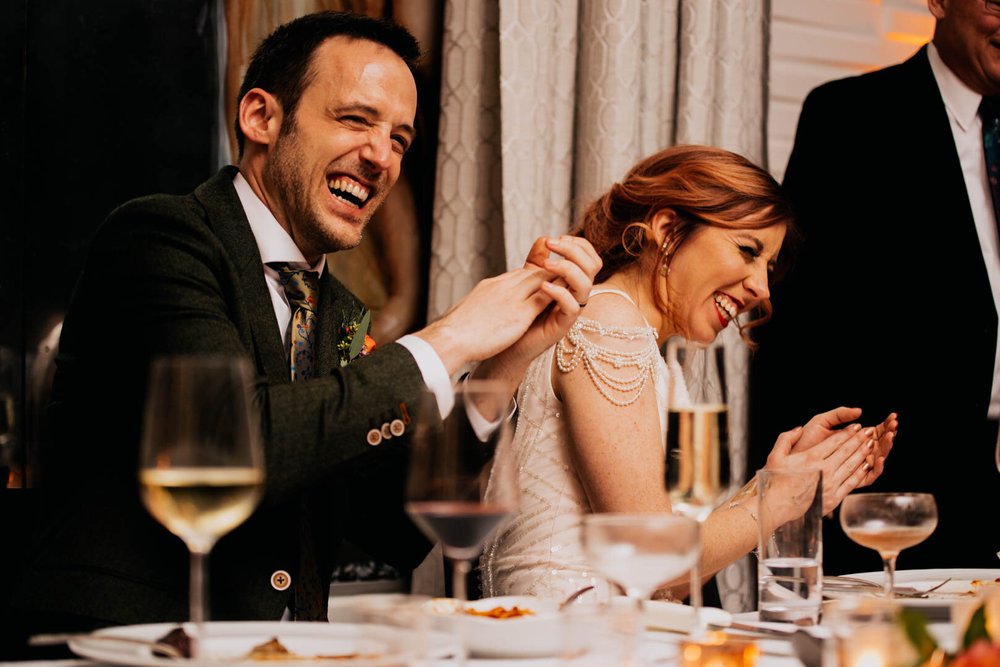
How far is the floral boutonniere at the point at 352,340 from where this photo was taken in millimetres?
1851

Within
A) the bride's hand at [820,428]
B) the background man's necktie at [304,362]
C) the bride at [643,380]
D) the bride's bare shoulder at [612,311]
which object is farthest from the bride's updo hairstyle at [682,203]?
the background man's necktie at [304,362]

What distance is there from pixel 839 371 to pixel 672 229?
0.82 metres

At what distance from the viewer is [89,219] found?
225 cm

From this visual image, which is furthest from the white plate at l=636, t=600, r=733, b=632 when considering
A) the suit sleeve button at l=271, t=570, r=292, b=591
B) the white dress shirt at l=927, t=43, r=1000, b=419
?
the white dress shirt at l=927, t=43, r=1000, b=419

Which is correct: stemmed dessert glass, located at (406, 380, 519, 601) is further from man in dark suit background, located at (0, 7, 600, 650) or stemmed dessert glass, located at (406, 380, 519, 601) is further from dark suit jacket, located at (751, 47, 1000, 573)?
dark suit jacket, located at (751, 47, 1000, 573)

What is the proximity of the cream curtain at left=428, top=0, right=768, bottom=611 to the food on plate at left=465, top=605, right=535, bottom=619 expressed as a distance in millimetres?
1401

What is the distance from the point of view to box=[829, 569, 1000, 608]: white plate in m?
1.39

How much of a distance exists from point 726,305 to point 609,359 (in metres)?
0.34

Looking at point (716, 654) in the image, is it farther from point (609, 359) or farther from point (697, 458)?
point (609, 359)

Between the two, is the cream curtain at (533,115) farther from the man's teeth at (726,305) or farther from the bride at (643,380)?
the man's teeth at (726,305)

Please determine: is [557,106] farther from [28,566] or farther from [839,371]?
[28,566]

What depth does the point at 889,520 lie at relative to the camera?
4.51ft

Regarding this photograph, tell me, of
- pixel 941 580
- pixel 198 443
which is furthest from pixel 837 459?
pixel 198 443

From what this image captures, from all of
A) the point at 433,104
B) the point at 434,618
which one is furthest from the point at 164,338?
the point at 433,104
